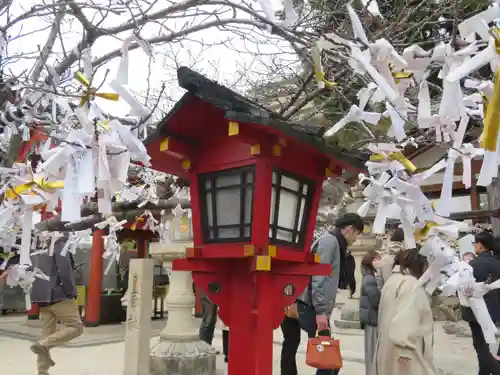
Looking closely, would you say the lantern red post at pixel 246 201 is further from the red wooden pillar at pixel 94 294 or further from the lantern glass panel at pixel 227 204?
the red wooden pillar at pixel 94 294

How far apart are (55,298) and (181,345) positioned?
5.25ft

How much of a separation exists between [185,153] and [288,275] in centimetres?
109

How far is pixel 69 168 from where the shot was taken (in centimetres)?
196

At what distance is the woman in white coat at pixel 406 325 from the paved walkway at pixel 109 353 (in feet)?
8.72

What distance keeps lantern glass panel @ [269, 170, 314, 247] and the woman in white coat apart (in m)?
0.88

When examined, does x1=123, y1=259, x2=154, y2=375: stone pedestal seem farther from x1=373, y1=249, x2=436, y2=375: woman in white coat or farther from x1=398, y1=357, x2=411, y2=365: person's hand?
x1=398, y1=357, x2=411, y2=365: person's hand

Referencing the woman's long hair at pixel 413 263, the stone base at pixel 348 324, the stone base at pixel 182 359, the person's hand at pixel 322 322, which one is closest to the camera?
the woman's long hair at pixel 413 263

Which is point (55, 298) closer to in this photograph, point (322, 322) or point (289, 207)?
point (322, 322)

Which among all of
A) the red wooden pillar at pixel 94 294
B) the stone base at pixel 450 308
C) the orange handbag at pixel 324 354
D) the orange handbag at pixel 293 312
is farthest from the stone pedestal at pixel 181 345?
the stone base at pixel 450 308

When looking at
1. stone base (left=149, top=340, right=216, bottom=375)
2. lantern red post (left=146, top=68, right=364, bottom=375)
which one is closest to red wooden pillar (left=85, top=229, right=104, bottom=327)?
stone base (left=149, top=340, right=216, bottom=375)

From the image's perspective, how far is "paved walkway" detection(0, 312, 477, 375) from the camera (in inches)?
253

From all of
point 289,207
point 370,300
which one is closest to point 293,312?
point 370,300

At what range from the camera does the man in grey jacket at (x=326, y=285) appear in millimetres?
3924

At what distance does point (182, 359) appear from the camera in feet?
18.4
